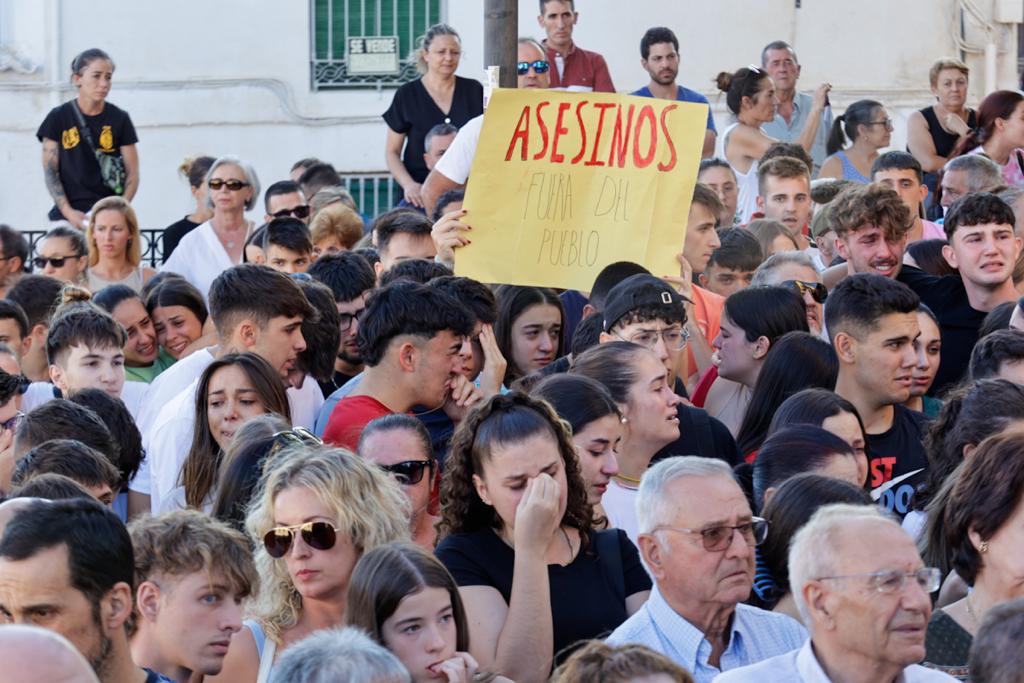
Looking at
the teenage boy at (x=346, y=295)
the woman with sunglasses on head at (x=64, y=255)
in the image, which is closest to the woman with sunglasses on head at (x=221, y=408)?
the teenage boy at (x=346, y=295)

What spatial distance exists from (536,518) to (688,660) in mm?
631

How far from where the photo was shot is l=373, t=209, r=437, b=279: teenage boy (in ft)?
29.9

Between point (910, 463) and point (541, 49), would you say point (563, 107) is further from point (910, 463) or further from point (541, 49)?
point (541, 49)

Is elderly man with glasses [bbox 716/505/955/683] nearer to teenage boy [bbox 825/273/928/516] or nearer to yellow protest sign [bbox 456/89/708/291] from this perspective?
teenage boy [bbox 825/273/928/516]

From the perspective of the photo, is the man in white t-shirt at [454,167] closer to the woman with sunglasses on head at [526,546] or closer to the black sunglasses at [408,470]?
the black sunglasses at [408,470]

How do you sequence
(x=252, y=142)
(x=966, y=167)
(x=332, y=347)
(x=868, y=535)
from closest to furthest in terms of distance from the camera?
(x=868, y=535), (x=332, y=347), (x=966, y=167), (x=252, y=142)

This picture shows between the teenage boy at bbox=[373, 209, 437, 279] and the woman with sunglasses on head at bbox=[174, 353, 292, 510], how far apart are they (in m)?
2.29

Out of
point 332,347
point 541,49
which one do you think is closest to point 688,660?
point 332,347

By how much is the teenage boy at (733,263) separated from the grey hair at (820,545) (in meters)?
5.04

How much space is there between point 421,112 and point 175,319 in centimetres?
464

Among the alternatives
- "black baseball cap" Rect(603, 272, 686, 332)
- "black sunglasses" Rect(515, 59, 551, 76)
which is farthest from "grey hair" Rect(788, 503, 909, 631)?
"black sunglasses" Rect(515, 59, 551, 76)

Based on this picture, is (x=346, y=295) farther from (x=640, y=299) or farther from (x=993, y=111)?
(x=993, y=111)

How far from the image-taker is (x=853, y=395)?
Answer: 24.3 feet

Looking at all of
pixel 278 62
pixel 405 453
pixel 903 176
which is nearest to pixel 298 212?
pixel 903 176
